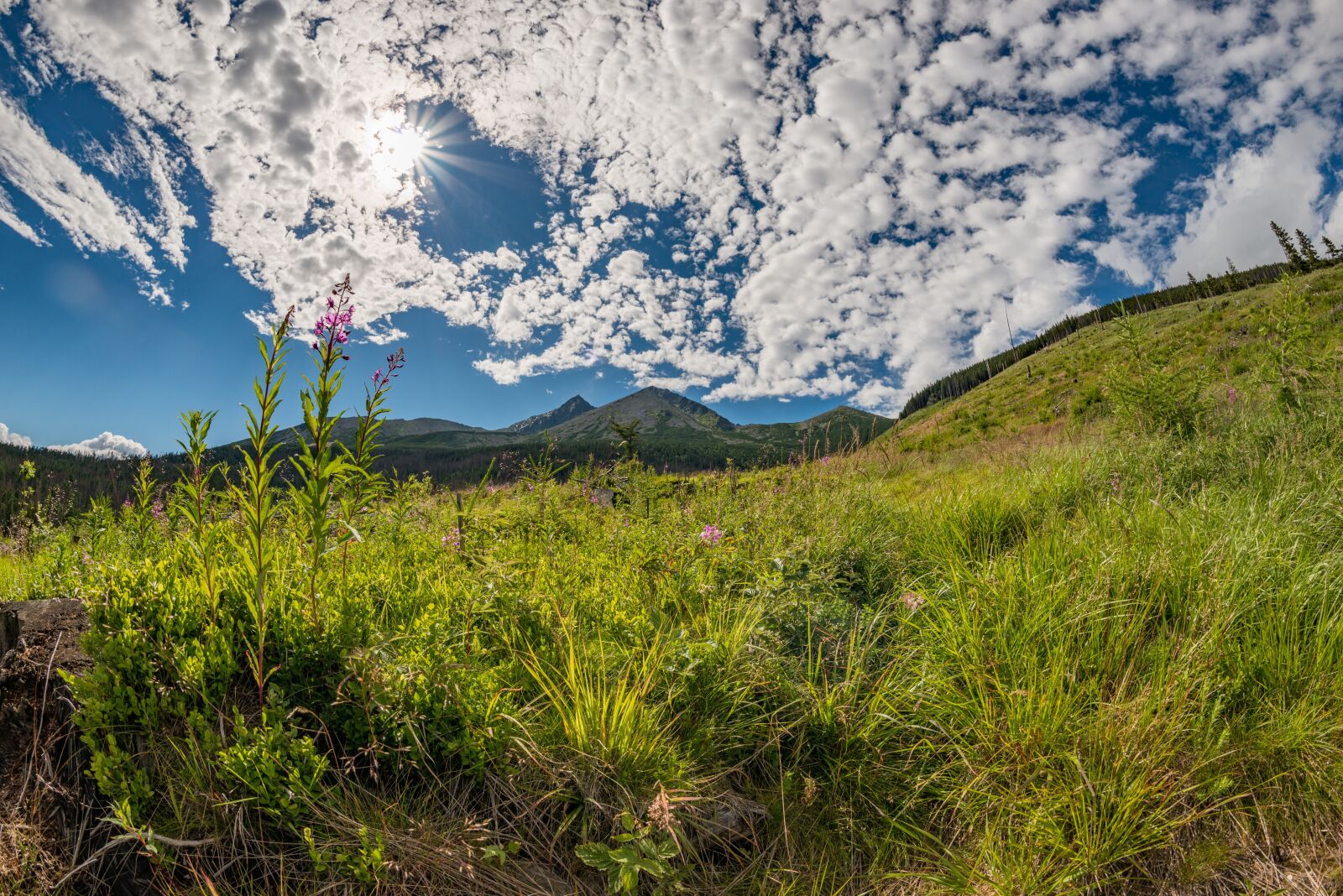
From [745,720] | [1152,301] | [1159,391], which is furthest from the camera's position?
[1152,301]

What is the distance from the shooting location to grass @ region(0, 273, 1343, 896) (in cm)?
193

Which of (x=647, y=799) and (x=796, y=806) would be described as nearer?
(x=647, y=799)

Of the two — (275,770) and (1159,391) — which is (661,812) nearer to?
(275,770)

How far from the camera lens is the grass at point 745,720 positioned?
6.34 feet

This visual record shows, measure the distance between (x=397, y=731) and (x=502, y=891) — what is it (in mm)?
719

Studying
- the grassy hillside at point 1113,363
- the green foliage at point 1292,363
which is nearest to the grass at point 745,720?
the green foliage at point 1292,363

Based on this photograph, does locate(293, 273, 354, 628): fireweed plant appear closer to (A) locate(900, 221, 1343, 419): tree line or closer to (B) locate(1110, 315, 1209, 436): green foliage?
(B) locate(1110, 315, 1209, 436): green foliage

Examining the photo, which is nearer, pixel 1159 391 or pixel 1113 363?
pixel 1159 391

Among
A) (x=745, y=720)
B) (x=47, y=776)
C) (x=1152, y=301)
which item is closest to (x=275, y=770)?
(x=47, y=776)

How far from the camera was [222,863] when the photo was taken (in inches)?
71.6

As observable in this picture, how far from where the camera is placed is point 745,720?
2725mm

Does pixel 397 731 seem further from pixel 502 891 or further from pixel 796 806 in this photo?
pixel 796 806

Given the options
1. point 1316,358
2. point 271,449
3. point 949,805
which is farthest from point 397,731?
point 1316,358

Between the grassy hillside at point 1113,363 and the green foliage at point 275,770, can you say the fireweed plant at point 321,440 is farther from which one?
the grassy hillside at point 1113,363
